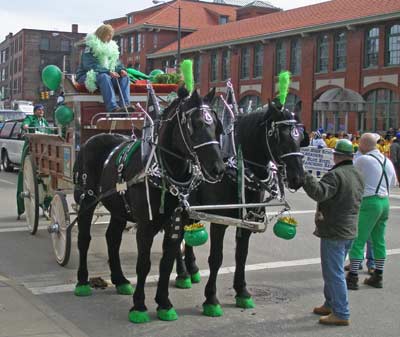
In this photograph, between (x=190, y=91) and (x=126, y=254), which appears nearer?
(x=190, y=91)

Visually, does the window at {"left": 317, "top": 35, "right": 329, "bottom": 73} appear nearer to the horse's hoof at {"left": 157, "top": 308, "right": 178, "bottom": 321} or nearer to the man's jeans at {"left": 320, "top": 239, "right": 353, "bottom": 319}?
the man's jeans at {"left": 320, "top": 239, "right": 353, "bottom": 319}

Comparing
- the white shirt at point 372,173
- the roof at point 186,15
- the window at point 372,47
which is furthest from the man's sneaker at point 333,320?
the roof at point 186,15

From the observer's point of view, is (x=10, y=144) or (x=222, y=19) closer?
(x=10, y=144)

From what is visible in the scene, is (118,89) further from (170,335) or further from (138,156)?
(170,335)

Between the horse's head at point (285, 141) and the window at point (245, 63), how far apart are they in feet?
136

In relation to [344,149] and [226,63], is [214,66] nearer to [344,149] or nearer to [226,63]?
[226,63]

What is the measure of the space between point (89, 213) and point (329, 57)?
34603mm

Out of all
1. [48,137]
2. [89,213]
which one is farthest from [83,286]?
[48,137]

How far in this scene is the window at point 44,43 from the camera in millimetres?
96812

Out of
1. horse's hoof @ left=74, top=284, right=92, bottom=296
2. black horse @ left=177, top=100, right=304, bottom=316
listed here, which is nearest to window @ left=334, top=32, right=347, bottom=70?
black horse @ left=177, top=100, right=304, bottom=316

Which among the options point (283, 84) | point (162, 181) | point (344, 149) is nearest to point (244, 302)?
point (162, 181)

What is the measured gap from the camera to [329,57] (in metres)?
39.2

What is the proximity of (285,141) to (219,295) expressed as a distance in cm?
200

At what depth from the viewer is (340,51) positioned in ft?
127
